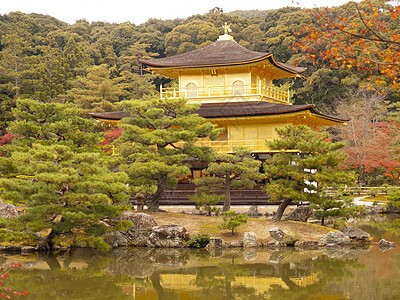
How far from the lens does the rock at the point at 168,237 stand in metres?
14.4

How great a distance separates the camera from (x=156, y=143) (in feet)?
56.4

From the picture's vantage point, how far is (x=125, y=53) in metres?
54.3

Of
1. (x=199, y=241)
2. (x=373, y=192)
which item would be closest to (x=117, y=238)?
(x=199, y=241)

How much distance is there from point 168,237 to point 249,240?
2.53 meters

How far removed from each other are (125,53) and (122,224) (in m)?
43.5

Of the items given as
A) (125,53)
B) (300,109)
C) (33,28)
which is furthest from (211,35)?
(300,109)

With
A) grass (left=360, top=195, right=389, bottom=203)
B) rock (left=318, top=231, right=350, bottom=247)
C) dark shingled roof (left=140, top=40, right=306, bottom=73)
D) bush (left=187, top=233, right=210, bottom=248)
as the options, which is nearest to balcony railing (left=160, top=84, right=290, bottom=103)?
dark shingled roof (left=140, top=40, right=306, bottom=73)

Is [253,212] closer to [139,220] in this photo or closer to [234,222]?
[234,222]

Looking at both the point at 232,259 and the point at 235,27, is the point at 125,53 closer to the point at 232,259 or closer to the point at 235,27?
the point at 235,27

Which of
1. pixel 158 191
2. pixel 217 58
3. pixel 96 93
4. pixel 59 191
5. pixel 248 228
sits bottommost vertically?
pixel 248 228

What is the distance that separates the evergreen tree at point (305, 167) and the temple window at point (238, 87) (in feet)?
29.2

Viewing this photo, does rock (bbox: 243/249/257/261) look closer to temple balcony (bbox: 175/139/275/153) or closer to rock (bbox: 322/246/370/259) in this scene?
rock (bbox: 322/246/370/259)

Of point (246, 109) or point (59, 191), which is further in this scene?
point (246, 109)

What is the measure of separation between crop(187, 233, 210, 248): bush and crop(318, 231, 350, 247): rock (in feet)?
11.6
